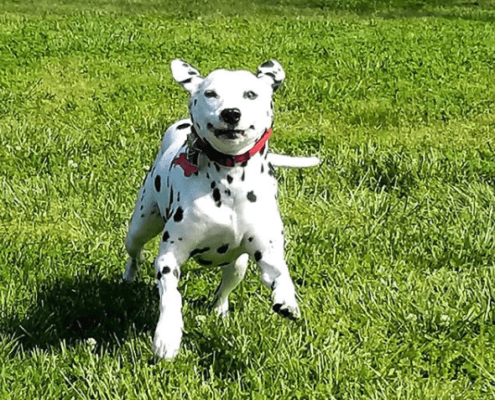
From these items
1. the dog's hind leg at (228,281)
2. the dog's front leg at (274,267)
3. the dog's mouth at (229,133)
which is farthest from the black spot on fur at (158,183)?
the dog's mouth at (229,133)

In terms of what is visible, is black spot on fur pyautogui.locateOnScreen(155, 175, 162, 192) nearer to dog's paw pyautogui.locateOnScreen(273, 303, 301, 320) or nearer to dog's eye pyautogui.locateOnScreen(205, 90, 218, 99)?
dog's eye pyautogui.locateOnScreen(205, 90, 218, 99)

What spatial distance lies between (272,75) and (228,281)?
1.27 m

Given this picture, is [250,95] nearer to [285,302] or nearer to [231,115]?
[231,115]

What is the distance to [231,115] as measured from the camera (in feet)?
13.2

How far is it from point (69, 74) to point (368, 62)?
4.44 metres

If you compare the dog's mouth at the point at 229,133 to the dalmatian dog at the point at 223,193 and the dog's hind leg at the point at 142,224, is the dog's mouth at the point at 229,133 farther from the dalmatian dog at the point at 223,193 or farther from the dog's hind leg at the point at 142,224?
the dog's hind leg at the point at 142,224

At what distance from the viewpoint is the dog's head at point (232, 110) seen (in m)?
4.05

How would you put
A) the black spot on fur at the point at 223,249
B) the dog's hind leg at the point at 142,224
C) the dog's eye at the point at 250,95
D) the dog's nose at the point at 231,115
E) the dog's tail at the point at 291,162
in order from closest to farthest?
Answer: 1. the dog's nose at the point at 231,115
2. the dog's eye at the point at 250,95
3. the black spot on fur at the point at 223,249
4. the dog's hind leg at the point at 142,224
5. the dog's tail at the point at 291,162

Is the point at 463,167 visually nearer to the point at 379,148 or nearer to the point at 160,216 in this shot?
the point at 379,148

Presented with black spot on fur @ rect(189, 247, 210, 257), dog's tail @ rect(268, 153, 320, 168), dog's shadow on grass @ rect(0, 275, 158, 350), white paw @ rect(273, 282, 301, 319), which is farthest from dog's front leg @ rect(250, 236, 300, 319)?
dog's tail @ rect(268, 153, 320, 168)

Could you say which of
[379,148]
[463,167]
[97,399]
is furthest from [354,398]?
[379,148]

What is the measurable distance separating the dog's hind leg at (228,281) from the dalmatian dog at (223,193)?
403 millimetres

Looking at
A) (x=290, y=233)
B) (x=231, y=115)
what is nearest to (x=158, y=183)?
(x=231, y=115)

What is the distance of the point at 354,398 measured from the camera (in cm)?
438
